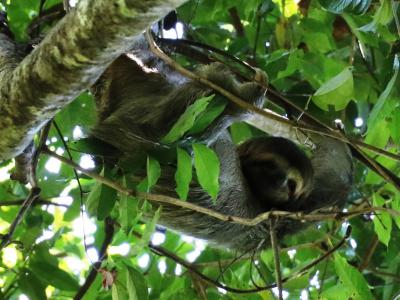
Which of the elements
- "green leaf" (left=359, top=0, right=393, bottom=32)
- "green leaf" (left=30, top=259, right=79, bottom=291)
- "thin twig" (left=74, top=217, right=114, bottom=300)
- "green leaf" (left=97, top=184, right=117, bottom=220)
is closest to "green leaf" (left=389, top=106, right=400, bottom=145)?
"green leaf" (left=359, top=0, right=393, bottom=32)

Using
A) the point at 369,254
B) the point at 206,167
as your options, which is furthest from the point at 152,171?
the point at 369,254

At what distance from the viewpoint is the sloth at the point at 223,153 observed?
140 inches

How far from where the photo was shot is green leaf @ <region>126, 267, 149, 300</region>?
10.3 feet

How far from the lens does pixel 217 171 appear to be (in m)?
2.86

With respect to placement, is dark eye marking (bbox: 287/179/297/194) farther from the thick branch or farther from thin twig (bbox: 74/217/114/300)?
the thick branch

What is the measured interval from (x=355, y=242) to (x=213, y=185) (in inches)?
106

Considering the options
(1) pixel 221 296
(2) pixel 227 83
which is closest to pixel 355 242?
(1) pixel 221 296

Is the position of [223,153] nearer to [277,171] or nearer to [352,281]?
[277,171]

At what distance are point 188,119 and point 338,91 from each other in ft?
3.22

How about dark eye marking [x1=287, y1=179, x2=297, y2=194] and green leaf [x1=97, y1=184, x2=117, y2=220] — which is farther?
dark eye marking [x1=287, y1=179, x2=297, y2=194]

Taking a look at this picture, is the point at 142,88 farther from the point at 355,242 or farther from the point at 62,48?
the point at 355,242

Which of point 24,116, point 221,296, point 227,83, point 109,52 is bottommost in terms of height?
point 221,296

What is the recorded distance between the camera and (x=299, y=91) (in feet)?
16.3

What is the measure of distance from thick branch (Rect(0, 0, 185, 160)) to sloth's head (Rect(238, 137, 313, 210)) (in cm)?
198
